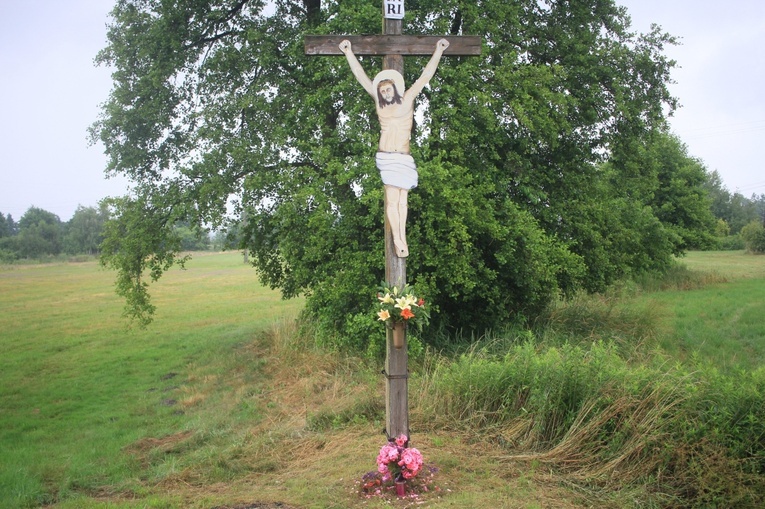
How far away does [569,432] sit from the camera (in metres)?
6.18

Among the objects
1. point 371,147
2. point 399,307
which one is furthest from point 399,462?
point 371,147

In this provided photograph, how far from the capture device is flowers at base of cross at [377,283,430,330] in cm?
550

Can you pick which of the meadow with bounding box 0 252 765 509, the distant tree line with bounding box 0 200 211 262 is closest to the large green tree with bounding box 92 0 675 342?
the meadow with bounding box 0 252 765 509

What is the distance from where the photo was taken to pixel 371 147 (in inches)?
424

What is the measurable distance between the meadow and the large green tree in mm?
1606

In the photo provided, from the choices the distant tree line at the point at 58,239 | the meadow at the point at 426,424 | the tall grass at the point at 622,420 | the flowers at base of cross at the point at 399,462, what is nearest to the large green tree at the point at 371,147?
the meadow at the point at 426,424

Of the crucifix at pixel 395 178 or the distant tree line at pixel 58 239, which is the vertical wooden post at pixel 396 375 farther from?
the distant tree line at pixel 58 239

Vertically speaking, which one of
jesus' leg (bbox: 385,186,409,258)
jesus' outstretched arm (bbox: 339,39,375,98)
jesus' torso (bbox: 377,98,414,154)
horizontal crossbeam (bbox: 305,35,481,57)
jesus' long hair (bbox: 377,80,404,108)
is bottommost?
jesus' leg (bbox: 385,186,409,258)

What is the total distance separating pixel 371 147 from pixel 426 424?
17.2 feet

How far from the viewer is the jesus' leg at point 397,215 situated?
591 cm

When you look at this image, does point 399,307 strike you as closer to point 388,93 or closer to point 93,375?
point 388,93

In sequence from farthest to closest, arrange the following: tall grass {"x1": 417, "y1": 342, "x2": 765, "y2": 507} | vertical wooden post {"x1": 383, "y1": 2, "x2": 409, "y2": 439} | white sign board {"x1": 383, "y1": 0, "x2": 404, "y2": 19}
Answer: white sign board {"x1": 383, "y1": 0, "x2": 404, "y2": 19} → vertical wooden post {"x1": 383, "y1": 2, "x2": 409, "y2": 439} → tall grass {"x1": 417, "y1": 342, "x2": 765, "y2": 507}

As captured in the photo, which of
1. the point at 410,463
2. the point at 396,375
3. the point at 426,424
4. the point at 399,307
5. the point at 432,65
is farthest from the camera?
the point at 426,424

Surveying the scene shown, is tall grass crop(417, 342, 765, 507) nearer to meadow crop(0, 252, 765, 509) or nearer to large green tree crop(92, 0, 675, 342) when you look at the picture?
meadow crop(0, 252, 765, 509)
